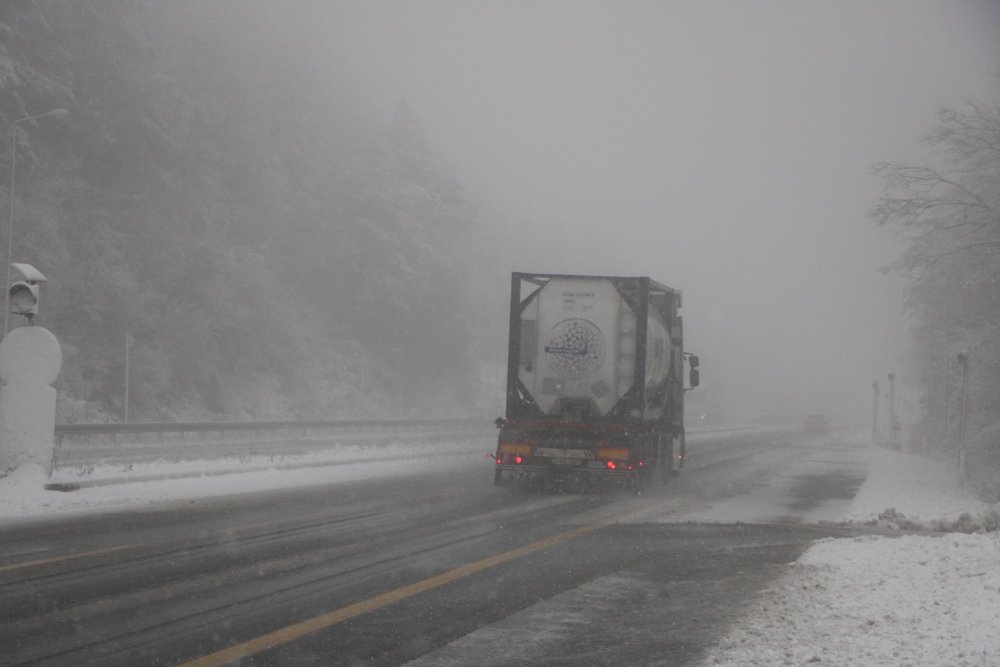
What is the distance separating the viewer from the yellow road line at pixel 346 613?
18.7 ft

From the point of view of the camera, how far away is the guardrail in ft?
68.7

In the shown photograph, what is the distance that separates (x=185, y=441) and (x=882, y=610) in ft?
76.6

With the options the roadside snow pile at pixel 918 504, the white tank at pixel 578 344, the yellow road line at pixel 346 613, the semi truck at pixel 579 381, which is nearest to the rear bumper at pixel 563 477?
the semi truck at pixel 579 381

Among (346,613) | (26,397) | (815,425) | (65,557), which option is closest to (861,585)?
(346,613)

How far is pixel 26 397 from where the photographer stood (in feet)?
46.2

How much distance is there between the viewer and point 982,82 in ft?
76.8

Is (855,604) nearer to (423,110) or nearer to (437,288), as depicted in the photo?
(437,288)

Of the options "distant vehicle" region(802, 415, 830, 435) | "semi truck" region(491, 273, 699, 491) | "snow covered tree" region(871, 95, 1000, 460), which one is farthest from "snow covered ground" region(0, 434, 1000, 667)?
"distant vehicle" region(802, 415, 830, 435)

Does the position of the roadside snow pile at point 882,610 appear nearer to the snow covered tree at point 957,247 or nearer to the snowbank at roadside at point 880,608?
the snowbank at roadside at point 880,608

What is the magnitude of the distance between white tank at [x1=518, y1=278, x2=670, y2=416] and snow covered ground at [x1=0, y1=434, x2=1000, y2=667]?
3162mm

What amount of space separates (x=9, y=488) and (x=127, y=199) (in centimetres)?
2469

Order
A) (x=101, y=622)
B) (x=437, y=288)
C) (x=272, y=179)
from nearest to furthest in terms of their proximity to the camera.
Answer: (x=101, y=622)
(x=272, y=179)
(x=437, y=288)

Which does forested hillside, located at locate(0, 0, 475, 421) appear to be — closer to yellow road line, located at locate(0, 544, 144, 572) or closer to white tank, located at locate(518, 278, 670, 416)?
white tank, located at locate(518, 278, 670, 416)

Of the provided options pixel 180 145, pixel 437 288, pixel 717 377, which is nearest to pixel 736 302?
pixel 717 377
